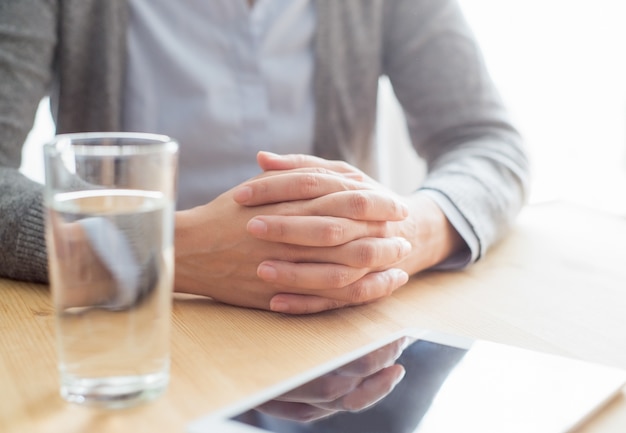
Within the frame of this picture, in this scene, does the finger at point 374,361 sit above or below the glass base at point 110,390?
below

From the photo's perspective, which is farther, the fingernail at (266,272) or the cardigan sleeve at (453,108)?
the cardigan sleeve at (453,108)

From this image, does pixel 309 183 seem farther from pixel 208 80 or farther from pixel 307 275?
pixel 208 80

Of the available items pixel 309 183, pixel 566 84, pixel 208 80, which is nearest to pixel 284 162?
pixel 309 183

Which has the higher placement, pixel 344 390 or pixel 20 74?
pixel 20 74

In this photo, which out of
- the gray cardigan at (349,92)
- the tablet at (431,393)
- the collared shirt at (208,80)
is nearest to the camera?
the tablet at (431,393)

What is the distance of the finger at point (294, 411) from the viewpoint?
43 centimetres

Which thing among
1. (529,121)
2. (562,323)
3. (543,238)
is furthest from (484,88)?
(529,121)

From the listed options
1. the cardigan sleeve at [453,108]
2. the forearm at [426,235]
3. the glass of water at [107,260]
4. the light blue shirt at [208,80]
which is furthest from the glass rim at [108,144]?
the light blue shirt at [208,80]

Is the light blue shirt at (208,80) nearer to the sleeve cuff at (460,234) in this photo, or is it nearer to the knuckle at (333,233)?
the sleeve cuff at (460,234)

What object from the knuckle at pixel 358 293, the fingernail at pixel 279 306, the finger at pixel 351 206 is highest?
the finger at pixel 351 206

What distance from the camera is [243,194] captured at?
2.31ft

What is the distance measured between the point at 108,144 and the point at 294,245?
0.25 meters

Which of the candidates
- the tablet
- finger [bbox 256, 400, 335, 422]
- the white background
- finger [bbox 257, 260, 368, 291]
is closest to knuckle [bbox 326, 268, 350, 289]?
finger [bbox 257, 260, 368, 291]

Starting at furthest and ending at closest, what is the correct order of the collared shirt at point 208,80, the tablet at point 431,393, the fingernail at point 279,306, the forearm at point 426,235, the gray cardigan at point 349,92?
the collared shirt at point 208,80, the gray cardigan at point 349,92, the forearm at point 426,235, the fingernail at point 279,306, the tablet at point 431,393
